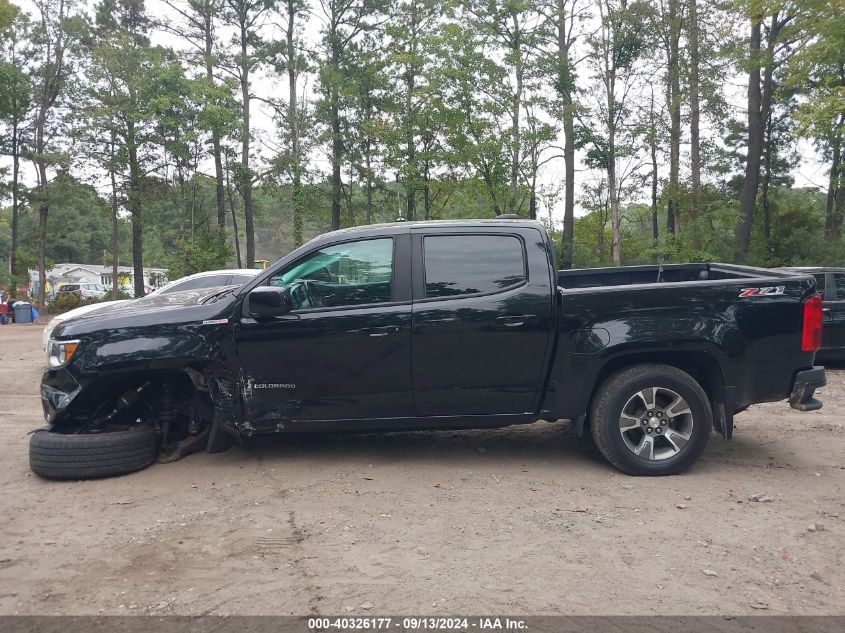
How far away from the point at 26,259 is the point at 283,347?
36349mm

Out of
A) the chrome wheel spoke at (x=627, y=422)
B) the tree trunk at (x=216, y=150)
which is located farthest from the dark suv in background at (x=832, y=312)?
the tree trunk at (x=216, y=150)

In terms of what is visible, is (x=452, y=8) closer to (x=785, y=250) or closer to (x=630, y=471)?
(x=785, y=250)

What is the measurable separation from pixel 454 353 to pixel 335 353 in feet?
2.96

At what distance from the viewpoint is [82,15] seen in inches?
1385

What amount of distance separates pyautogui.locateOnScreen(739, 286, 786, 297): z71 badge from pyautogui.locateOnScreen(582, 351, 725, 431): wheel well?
0.54 metres

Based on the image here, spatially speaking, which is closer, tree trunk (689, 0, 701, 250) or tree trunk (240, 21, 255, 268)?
tree trunk (689, 0, 701, 250)

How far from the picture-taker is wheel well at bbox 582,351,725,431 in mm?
5105

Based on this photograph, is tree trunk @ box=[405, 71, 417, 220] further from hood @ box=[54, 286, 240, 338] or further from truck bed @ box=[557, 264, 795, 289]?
hood @ box=[54, 286, 240, 338]

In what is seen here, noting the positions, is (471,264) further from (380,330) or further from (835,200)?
(835,200)

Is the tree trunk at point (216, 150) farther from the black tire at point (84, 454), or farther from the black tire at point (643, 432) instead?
the black tire at point (643, 432)

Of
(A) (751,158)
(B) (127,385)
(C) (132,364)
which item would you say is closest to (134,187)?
(A) (751,158)

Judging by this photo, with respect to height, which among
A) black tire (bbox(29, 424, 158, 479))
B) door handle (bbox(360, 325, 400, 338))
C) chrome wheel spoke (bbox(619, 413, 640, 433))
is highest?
door handle (bbox(360, 325, 400, 338))

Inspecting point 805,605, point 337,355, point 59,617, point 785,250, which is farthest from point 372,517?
point 785,250

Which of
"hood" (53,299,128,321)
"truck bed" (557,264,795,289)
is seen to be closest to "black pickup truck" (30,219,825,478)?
"truck bed" (557,264,795,289)
